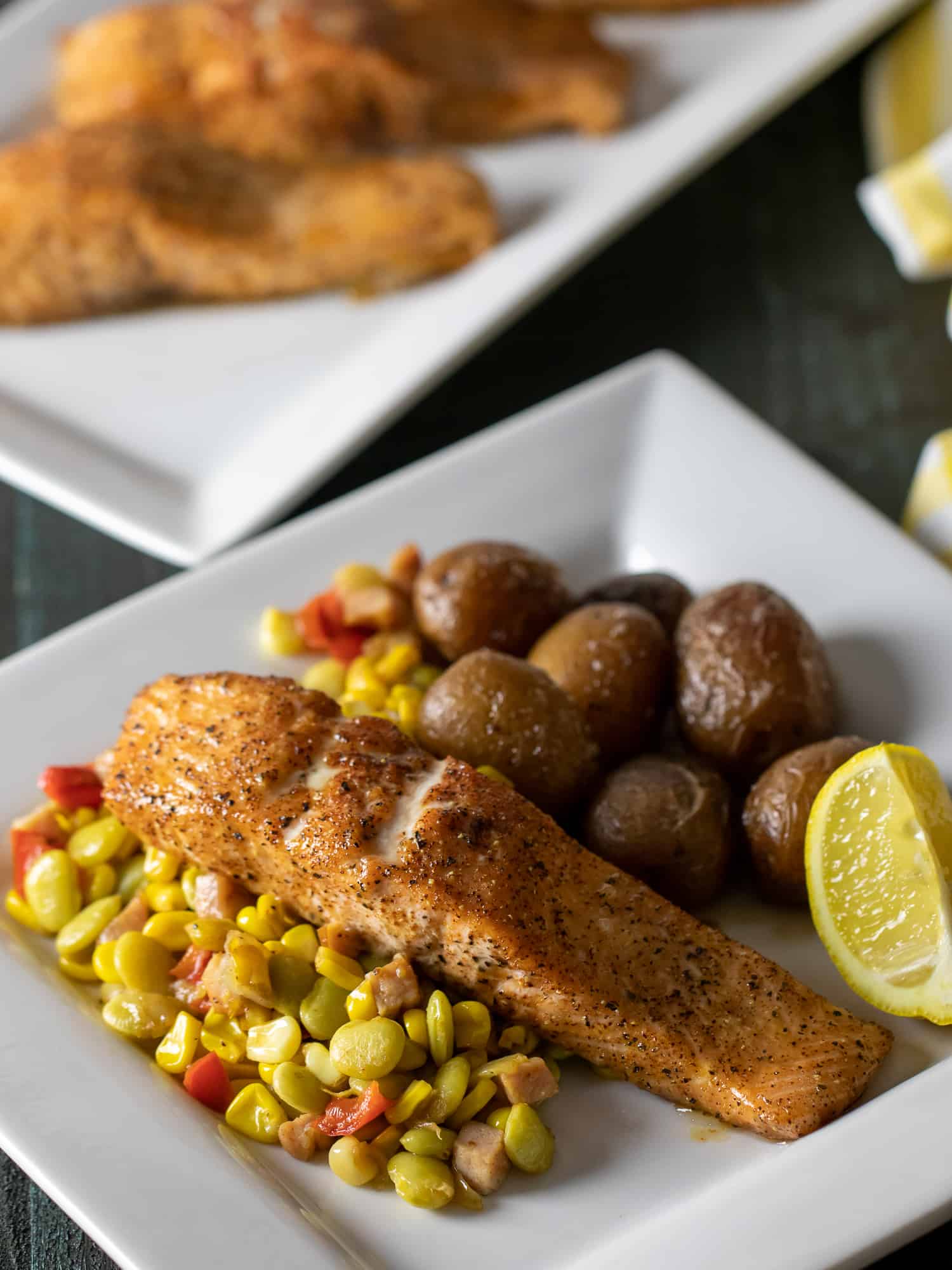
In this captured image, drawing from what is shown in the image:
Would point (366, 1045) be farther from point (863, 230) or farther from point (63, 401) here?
point (863, 230)

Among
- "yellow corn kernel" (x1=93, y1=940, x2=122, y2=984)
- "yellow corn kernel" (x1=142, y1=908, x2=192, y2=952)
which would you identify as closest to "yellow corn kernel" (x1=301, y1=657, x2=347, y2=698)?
"yellow corn kernel" (x1=142, y1=908, x2=192, y2=952)

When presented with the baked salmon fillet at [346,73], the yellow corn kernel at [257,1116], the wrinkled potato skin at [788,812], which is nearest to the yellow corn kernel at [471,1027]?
the yellow corn kernel at [257,1116]

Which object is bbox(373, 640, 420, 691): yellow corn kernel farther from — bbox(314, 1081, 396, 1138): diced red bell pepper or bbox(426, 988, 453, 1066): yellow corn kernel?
bbox(314, 1081, 396, 1138): diced red bell pepper

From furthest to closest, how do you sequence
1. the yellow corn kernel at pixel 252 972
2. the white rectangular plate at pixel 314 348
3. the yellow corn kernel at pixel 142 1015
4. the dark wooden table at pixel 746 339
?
the dark wooden table at pixel 746 339 < the white rectangular plate at pixel 314 348 < the yellow corn kernel at pixel 142 1015 < the yellow corn kernel at pixel 252 972

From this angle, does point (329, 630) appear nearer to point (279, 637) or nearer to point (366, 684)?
point (279, 637)

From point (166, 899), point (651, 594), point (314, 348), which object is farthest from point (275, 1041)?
point (314, 348)

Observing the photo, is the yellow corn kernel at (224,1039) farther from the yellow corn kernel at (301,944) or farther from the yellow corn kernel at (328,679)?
the yellow corn kernel at (328,679)
